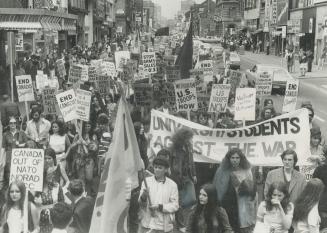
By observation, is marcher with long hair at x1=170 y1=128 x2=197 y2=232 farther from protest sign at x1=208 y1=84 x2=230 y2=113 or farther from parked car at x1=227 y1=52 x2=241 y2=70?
parked car at x1=227 y1=52 x2=241 y2=70

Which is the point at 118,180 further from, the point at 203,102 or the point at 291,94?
the point at 203,102

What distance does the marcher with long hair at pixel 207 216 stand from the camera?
6.35 metres

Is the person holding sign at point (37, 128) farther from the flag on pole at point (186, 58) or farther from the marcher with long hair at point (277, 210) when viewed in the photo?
the flag on pole at point (186, 58)

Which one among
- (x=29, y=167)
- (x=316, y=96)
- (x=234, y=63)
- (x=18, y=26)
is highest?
(x=18, y=26)

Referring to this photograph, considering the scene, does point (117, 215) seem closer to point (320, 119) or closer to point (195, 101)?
point (195, 101)

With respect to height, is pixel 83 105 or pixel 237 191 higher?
pixel 83 105

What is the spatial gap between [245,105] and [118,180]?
19.9 feet

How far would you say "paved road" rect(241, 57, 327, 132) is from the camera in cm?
2171

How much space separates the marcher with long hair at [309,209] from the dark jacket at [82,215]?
6.80ft

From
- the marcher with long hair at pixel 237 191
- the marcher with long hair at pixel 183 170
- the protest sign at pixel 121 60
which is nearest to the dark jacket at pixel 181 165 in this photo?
the marcher with long hair at pixel 183 170

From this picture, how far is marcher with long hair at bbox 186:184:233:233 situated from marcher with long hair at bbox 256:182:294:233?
0.38 m

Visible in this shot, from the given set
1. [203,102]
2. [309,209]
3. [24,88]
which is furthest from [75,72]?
[309,209]

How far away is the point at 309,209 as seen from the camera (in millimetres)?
6098

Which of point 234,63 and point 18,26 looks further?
point 234,63
